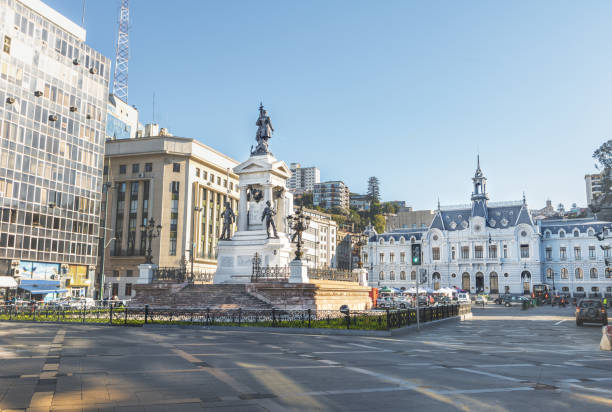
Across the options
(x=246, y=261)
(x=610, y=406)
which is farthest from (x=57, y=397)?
(x=246, y=261)

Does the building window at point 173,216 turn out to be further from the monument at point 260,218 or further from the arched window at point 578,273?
the arched window at point 578,273

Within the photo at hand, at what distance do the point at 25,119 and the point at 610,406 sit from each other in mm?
57716

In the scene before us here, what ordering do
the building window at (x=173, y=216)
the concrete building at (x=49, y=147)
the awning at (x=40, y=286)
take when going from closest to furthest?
1. the awning at (x=40, y=286)
2. the concrete building at (x=49, y=147)
3. the building window at (x=173, y=216)

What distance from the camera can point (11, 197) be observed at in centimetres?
5194

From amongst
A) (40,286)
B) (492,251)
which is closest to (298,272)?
(40,286)

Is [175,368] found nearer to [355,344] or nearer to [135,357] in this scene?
[135,357]

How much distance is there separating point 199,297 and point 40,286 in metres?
26.4

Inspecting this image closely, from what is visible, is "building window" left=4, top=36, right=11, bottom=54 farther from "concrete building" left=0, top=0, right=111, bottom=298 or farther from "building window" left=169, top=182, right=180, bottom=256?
"building window" left=169, top=182, right=180, bottom=256

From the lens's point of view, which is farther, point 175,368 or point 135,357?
point 135,357

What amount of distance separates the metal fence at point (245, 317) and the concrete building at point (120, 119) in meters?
55.7

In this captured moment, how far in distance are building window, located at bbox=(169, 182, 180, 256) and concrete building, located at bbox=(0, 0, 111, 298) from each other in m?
12.7

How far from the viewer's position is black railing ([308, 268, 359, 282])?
37375mm

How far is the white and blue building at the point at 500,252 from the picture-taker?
10431 cm

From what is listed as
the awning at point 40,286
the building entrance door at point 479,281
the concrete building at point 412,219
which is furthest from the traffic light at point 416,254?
the concrete building at point 412,219
